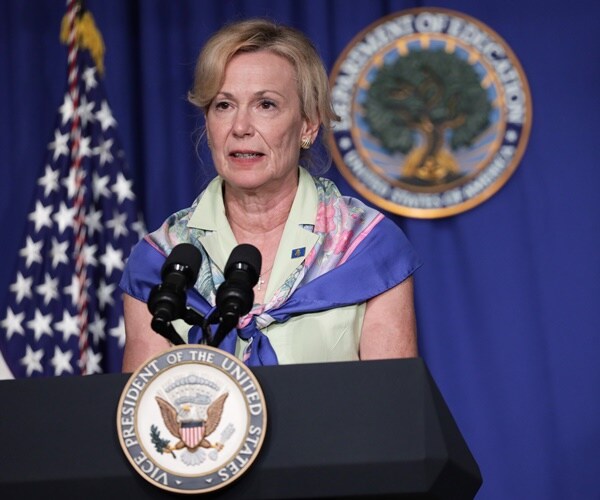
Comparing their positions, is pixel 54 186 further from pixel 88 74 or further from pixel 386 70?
pixel 386 70

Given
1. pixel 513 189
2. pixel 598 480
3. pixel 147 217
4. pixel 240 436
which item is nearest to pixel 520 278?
pixel 513 189

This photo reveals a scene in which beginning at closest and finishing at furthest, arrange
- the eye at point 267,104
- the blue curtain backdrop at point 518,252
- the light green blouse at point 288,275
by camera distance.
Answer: the light green blouse at point 288,275 → the eye at point 267,104 → the blue curtain backdrop at point 518,252

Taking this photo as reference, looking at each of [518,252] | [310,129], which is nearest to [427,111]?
[518,252]

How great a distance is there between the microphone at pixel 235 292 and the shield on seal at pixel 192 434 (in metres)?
0.12

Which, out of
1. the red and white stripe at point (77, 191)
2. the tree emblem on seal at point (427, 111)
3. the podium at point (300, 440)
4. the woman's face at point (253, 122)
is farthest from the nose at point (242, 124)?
the tree emblem on seal at point (427, 111)

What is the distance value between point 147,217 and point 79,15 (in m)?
0.77

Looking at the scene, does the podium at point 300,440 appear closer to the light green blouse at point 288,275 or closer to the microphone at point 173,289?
the microphone at point 173,289

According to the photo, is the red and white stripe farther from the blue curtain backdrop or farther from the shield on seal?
the shield on seal

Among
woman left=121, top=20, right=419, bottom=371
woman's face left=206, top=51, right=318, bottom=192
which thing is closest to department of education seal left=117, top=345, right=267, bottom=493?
woman left=121, top=20, right=419, bottom=371

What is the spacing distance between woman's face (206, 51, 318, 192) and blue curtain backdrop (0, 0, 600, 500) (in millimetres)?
1613

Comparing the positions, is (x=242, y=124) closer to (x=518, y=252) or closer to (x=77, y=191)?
(x=77, y=191)

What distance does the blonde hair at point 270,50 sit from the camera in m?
2.24

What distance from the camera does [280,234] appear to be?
7.55 ft

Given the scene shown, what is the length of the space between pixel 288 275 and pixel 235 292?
0.78m
